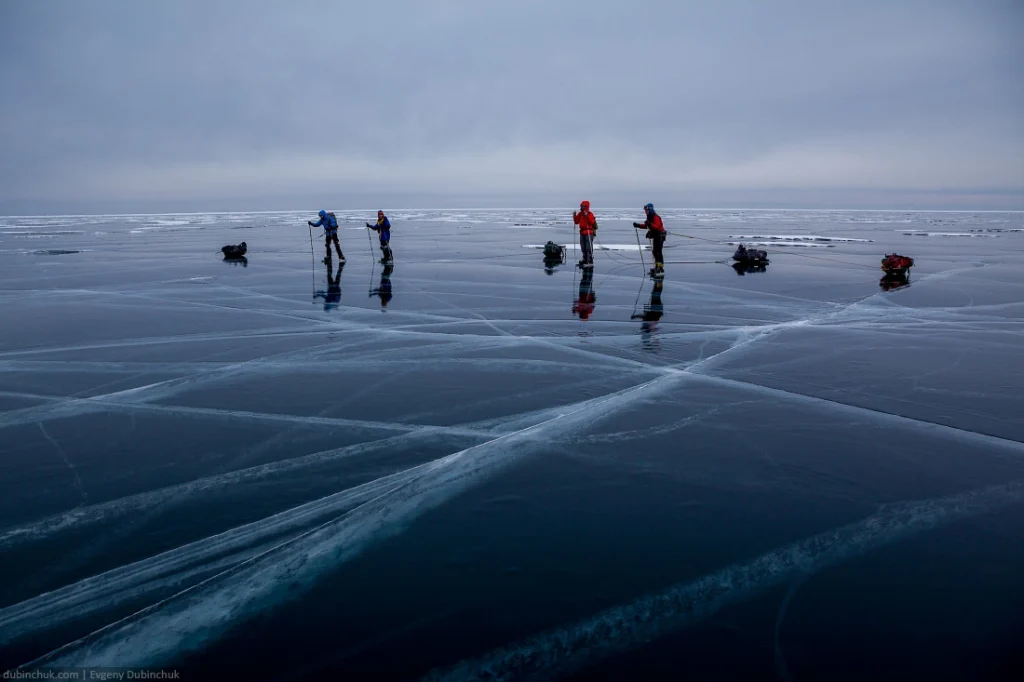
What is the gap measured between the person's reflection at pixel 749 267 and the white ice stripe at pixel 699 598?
16.5 m

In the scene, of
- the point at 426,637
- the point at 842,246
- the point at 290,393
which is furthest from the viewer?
the point at 842,246

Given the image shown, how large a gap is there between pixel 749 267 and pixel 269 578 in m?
21.0

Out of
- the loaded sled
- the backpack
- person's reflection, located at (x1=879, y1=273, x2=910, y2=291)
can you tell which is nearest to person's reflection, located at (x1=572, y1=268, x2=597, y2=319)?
the backpack

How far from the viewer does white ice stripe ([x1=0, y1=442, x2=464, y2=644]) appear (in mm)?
3510

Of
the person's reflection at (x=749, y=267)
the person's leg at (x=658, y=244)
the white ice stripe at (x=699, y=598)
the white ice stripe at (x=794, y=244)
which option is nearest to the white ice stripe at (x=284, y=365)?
the white ice stripe at (x=699, y=598)

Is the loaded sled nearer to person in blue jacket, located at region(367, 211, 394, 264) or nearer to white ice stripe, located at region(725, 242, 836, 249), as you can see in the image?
white ice stripe, located at region(725, 242, 836, 249)

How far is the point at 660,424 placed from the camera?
21.1 feet

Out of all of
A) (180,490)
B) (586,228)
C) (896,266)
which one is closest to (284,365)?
(180,490)

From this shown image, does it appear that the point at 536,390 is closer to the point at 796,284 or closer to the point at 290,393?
the point at 290,393

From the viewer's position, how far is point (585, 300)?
14.9m

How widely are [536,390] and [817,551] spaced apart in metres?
4.05

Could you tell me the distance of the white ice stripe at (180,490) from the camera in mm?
4383

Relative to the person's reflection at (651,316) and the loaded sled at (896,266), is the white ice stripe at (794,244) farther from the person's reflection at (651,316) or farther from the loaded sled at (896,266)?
the person's reflection at (651,316)

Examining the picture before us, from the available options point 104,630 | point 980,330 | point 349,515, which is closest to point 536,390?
point 349,515
